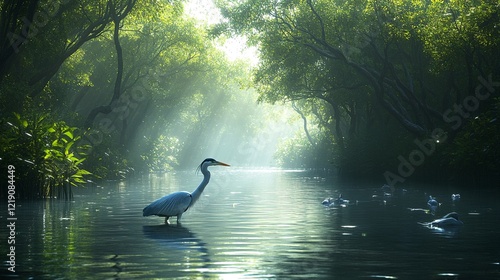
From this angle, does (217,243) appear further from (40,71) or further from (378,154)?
(378,154)

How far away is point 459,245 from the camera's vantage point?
13.6 m

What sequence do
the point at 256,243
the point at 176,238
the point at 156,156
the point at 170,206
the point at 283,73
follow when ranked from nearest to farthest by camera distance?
1. the point at 256,243
2. the point at 176,238
3. the point at 170,206
4. the point at 283,73
5. the point at 156,156

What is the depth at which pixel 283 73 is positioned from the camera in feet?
172

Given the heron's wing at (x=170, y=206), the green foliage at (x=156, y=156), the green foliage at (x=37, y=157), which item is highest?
the green foliage at (x=156, y=156)

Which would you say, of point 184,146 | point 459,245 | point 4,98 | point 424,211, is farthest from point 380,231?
point 184,146

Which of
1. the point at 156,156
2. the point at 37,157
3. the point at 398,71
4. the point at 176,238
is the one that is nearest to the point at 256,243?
the point at 176,238

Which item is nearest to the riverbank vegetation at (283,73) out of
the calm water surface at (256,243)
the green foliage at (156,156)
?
the green foliage at (156,156)

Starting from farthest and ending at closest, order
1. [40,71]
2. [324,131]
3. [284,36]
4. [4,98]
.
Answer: [324,131], [284,36], [40,71], [4,98]

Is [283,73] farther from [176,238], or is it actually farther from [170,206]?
[176,238]

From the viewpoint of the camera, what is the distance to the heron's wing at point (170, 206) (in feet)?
58.9

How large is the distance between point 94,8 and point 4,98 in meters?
8.10

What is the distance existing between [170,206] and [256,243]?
4.31m

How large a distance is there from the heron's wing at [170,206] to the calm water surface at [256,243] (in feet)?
1.17

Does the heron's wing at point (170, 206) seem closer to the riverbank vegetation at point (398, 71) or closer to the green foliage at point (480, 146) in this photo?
the green foliage at point (480, 146)
